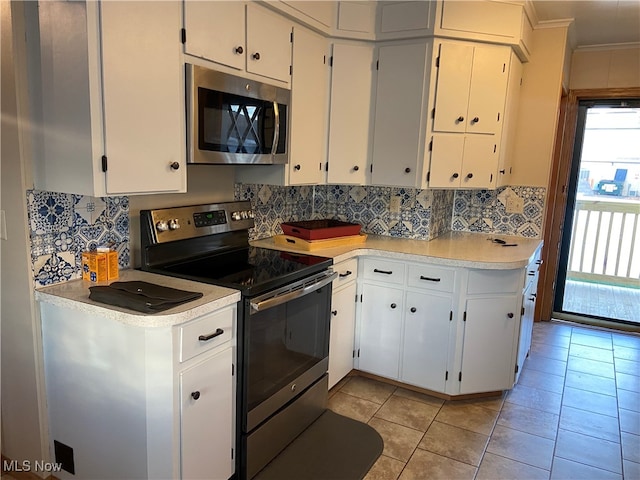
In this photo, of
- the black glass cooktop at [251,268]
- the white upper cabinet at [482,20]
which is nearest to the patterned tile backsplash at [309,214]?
the black glass cooktop at [251,268]

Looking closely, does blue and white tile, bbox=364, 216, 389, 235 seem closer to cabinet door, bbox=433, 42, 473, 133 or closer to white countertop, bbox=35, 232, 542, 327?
white countertop, bbox=35, 232, 542, 327

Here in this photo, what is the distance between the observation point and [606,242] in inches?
176

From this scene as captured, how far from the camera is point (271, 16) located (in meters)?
2.34

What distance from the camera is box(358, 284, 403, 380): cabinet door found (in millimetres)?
2877

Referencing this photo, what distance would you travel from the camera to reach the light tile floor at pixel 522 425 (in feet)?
7.35

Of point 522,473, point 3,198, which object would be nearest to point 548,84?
point 522,473

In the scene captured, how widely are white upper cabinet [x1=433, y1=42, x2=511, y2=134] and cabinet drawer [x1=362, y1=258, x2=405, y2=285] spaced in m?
0.89

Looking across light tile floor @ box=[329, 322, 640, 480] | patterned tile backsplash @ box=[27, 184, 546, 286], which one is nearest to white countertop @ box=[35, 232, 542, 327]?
patterned tile backsplash @ box=[27, 184, 546, 286]

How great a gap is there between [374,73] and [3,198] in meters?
2.15

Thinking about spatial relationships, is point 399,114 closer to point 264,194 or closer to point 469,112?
point 469,112

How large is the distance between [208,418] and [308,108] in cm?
178

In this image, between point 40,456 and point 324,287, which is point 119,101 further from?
point 40,456

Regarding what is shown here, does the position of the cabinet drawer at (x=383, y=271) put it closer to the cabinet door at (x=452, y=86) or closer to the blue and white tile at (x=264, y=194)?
the blue and white tile at (x=264, y=194)

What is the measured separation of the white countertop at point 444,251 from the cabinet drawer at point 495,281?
0.07 meters
